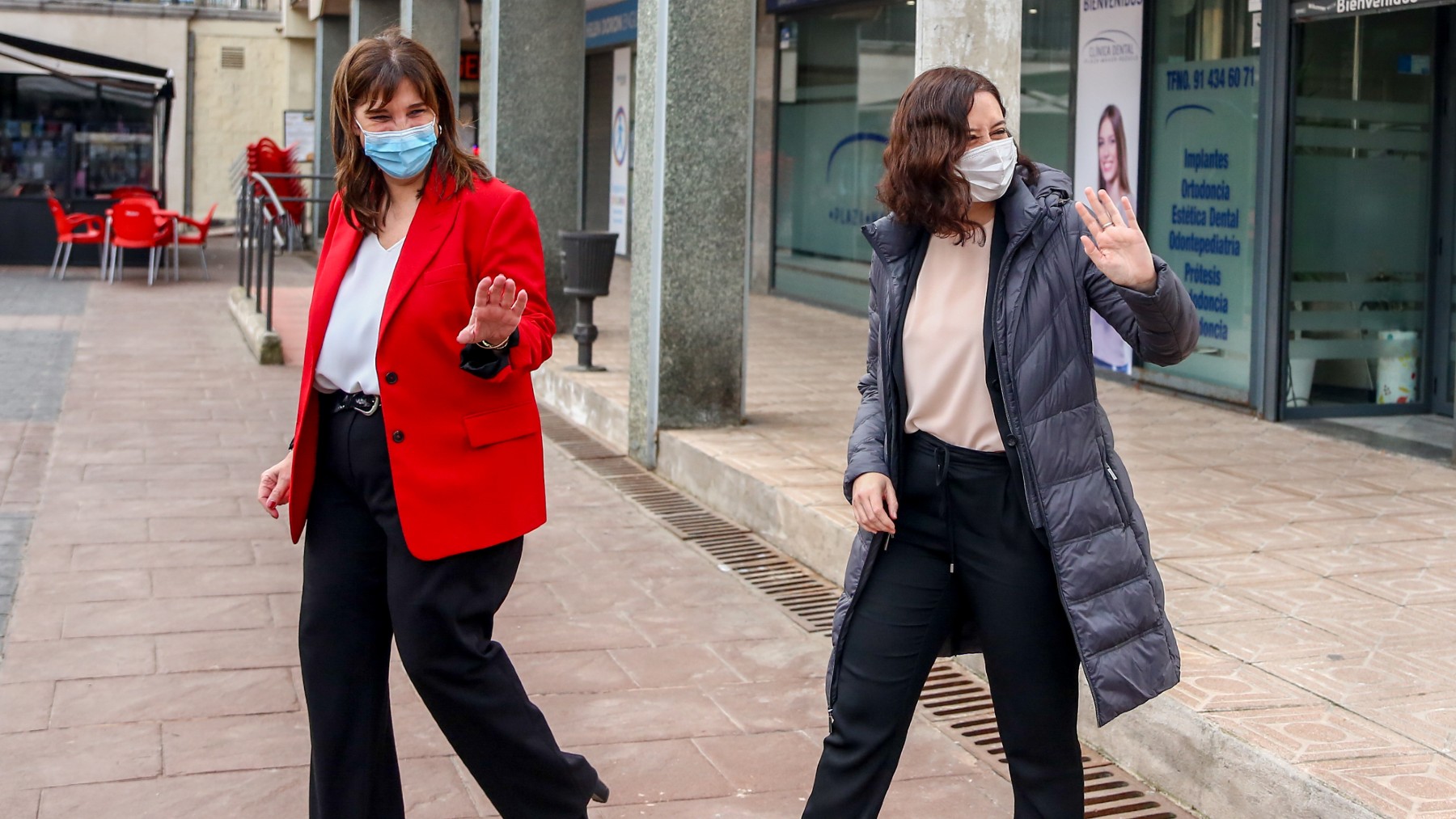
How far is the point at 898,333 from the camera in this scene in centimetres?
309

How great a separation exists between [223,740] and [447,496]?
168 cm

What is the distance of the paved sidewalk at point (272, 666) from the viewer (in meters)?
4.09

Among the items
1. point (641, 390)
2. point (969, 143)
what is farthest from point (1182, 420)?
point (969, 143)

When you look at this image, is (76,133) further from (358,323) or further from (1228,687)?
(1228,687)

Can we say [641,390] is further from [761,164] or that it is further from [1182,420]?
[761,164]

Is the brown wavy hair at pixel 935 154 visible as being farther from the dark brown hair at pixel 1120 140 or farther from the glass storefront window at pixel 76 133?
the glass storefront window at pixel 76 133

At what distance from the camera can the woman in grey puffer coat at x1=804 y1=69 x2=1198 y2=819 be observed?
288cm

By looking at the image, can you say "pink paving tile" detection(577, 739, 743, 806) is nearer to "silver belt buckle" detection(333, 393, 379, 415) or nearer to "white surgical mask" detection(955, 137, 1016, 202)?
"silver belt buckle" detection(333, 393, 379, 415)

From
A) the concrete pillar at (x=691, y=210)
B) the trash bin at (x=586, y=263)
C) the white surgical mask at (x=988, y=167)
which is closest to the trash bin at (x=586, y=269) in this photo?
the trash bin at (x=586, y=263)

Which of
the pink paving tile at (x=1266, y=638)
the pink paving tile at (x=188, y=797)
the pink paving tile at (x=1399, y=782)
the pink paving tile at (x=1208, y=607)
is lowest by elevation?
the pink paving tile at (x=188, y=797)

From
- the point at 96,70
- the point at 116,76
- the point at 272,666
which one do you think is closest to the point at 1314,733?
the point at 272,666

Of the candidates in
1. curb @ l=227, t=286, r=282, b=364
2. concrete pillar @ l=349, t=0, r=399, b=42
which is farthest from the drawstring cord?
concrete pillar @ l=349, t=0, r=399, b=42

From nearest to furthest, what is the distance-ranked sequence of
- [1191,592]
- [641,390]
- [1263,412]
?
[1191,592]
[641,390]
[1263,412]

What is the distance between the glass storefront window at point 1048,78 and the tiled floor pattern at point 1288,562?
1947 millimetres
